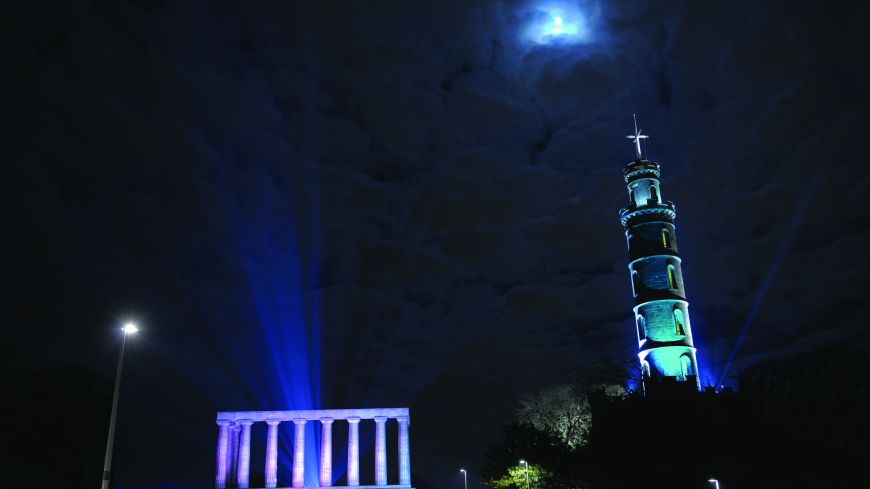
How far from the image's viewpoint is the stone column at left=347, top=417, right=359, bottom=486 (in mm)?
99250

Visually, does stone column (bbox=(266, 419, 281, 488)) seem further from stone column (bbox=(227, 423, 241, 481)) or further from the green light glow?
the green light glow

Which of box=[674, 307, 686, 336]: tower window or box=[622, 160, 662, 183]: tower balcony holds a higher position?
box=[622, 160, 662, 183]: tower balcony

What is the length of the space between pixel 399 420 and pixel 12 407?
63.2 meters

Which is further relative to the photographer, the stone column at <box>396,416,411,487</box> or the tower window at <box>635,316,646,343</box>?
the stone column at <box>396,416,411,487</box>

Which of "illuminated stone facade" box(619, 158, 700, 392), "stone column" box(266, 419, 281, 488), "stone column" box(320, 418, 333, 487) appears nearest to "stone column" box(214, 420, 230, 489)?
"stone column" box(266, 419, 281, 488)

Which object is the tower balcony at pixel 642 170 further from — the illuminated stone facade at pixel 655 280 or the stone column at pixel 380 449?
the stone column at pixel 380 449

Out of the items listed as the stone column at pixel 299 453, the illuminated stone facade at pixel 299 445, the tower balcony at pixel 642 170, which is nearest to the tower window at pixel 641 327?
the tower balcony at pixel 642 170

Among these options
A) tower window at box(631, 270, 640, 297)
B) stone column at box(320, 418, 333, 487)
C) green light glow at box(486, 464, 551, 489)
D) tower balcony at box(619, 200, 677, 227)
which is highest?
tower balcony at box(619, 200, 677, 227)

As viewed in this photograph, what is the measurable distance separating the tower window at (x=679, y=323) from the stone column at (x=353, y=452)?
153 ft

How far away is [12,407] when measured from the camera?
113375mm

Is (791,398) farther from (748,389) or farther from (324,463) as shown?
(324,463)

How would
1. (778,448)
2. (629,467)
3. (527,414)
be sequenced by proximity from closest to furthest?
(778,448) < (629,467) < (527,414)

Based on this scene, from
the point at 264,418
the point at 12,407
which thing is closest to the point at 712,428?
the point at 264,418

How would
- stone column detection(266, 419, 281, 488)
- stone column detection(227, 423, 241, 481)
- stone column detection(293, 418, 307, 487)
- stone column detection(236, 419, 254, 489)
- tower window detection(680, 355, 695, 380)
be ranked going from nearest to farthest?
tower window detection(680, 355, 695, 380) → stone column detection(266, 419, 281, 488) → stone column detection(236, 419, 254, 489) → stone column detection(293, 418, 307, 487) → stone column detection(227, 423, 241, 481)
